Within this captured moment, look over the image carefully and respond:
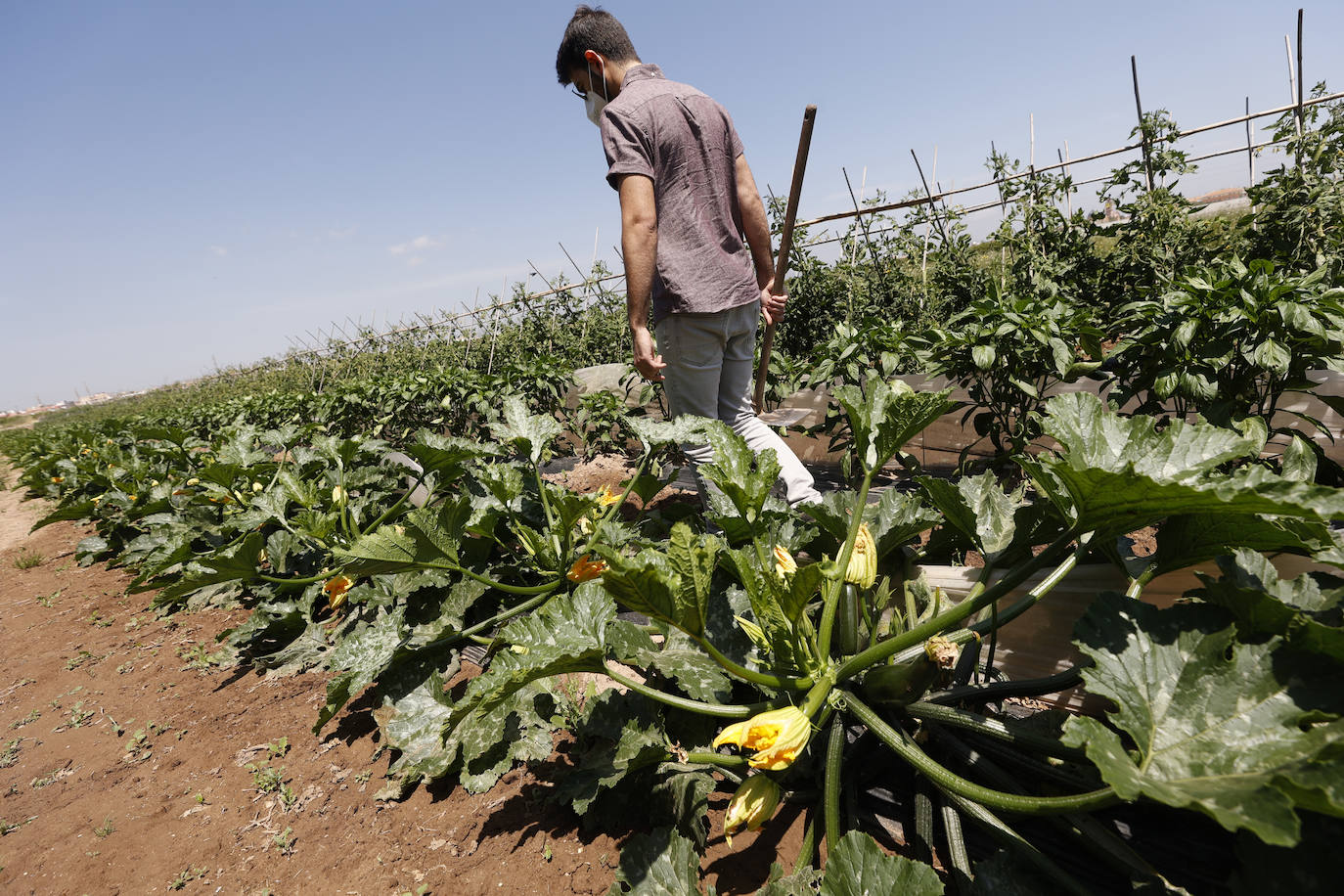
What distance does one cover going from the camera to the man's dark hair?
2508 mm

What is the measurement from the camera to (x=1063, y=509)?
3.52 ft

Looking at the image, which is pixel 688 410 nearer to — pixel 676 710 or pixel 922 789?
pixel 676 710

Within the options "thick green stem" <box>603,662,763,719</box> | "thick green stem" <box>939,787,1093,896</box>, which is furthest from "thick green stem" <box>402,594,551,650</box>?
"thick green stem" <box>939,787,1093,896</box>

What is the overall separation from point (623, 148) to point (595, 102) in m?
0.54

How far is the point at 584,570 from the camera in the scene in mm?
1761

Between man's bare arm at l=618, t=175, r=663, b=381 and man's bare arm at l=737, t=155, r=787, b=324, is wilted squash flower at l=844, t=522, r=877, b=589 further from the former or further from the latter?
man's bare arm at l=737, t=155, r=787, b=324

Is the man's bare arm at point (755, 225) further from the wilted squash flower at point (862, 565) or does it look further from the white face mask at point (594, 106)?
the wilted squash flower at point (862, 565)

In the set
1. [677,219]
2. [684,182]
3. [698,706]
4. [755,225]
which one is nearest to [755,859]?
[698,706]

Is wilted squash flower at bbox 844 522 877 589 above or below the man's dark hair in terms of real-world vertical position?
below

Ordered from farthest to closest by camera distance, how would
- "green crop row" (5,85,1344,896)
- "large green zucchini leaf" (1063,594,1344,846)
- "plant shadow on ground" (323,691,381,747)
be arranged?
"plant shadow on ground" (323,691,381,747) → "green crop row" (5,85,1344,896) → "large green zucchini leaf" (1063,594,1344,846)

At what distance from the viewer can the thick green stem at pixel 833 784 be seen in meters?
1.09

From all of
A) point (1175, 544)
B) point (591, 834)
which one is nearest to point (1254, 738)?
point (1175, 544)

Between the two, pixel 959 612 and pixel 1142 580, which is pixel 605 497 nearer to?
pixel 959 612

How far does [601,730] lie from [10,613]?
4789 mm
